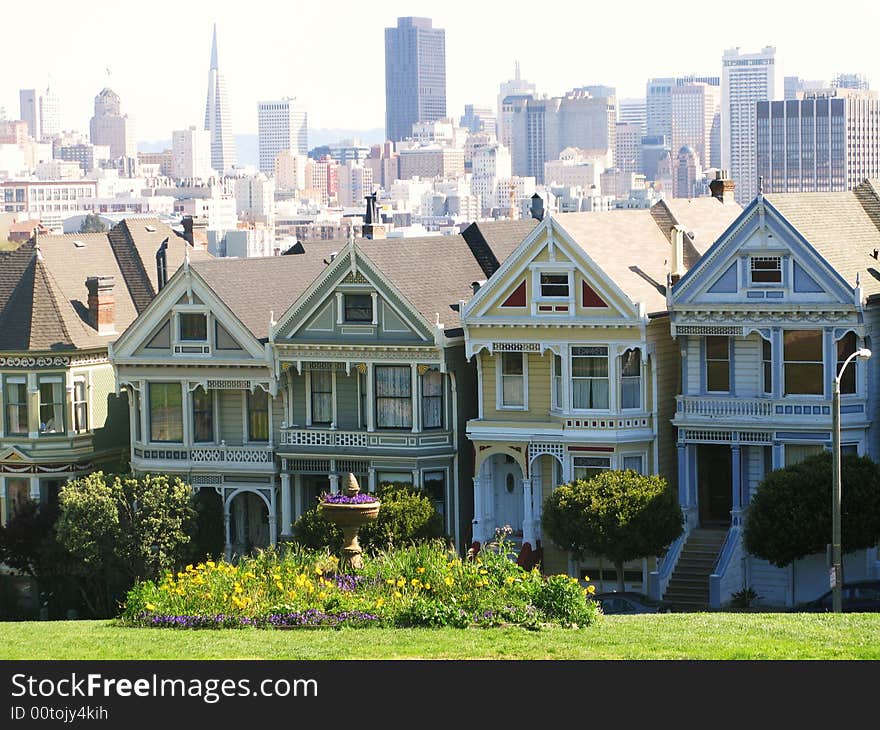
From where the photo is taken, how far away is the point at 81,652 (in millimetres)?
30594

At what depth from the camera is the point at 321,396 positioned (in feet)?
173

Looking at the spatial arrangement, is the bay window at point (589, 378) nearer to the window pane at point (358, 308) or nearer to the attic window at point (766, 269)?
the attic window at point (766, 269)

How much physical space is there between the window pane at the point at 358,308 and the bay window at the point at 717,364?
26.4ft

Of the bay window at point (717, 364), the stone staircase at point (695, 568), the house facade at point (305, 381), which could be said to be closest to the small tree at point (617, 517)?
the stone staircase at point (695, 568)

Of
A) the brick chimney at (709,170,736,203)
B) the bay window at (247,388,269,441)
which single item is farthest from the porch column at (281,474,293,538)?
the brick chimney at (709,170,736,203)

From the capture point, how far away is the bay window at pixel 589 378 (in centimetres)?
4903

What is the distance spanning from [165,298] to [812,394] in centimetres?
1616

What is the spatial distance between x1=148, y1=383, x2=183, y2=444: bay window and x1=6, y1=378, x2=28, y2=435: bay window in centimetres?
381

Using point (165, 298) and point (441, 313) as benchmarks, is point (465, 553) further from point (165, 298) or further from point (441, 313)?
point (165, 298)

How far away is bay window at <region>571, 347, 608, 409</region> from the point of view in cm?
4903

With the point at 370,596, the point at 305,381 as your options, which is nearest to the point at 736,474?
the point at 305,381

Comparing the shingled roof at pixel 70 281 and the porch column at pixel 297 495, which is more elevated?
the shingled roof at pixel 70 281

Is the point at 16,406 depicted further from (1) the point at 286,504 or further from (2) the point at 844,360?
(2) the point at 844,360
